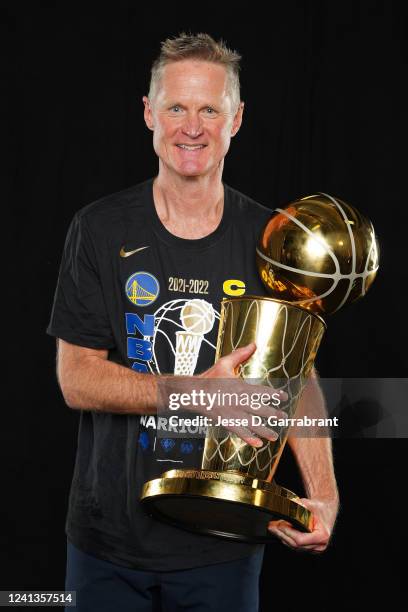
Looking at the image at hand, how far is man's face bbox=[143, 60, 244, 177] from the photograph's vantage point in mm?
1797

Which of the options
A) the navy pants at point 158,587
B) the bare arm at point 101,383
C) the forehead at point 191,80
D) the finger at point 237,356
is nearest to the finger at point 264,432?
the finger at point 237,356

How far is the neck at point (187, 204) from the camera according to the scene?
184cm

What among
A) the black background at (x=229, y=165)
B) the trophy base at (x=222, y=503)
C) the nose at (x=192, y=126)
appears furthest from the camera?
the black background at (x=229, y=165)

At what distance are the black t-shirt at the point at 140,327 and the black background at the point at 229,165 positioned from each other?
861 mm

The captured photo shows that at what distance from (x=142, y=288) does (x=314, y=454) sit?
1.59 feet

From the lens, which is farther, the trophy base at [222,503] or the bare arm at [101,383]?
the bare arm at [101,383]

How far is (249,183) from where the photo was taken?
108 inches

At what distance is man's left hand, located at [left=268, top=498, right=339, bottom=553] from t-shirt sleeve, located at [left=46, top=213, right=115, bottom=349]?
1.57 ft

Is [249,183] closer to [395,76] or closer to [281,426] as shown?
[395,76]

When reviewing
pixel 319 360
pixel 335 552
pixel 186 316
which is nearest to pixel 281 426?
pixel 186 316

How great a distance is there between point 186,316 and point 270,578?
132cm

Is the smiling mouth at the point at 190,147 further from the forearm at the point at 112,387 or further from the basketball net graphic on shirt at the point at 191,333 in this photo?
the forearm at the point at 112,387

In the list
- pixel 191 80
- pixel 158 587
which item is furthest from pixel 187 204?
pixel 158 587

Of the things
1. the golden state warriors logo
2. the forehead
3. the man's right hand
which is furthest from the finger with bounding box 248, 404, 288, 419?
the forehead
